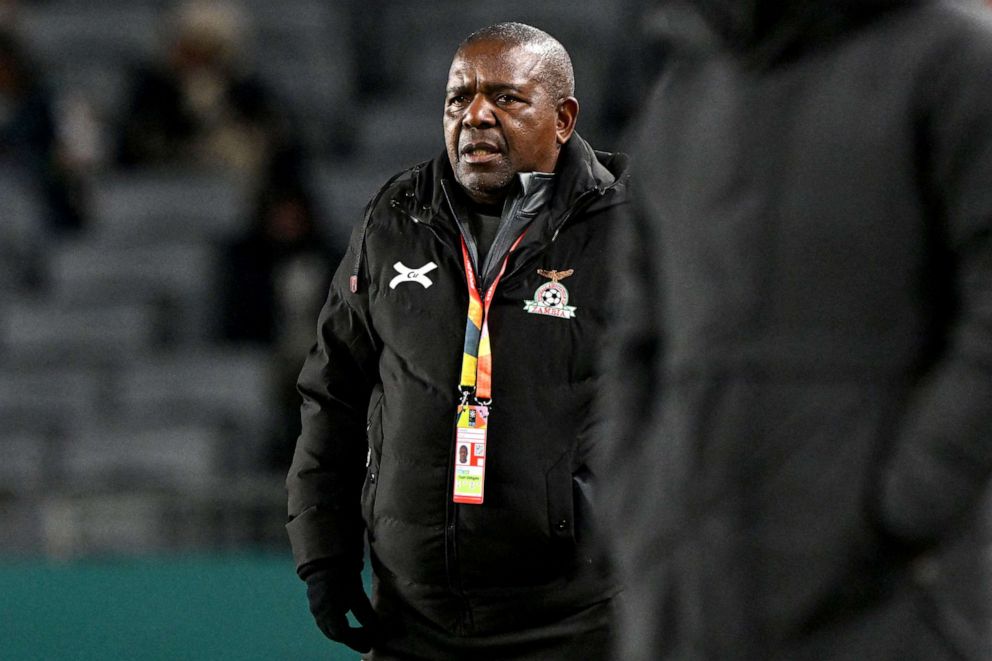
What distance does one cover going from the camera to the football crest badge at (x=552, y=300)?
3.03 m

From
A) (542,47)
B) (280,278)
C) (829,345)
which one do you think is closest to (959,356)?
(829,345)

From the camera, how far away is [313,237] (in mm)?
7527

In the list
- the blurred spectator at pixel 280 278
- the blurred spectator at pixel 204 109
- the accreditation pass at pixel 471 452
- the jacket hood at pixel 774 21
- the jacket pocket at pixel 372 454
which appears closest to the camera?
the jacket hood at pixel 774 21

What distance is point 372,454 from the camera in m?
3.12

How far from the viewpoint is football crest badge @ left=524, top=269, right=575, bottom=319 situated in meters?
3.03

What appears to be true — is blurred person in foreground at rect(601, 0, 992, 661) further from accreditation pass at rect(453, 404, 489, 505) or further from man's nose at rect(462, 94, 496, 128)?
man's nose at rect(462, 94, 496, 128)

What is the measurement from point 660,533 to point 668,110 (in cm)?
48

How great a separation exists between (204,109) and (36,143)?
0.96 m

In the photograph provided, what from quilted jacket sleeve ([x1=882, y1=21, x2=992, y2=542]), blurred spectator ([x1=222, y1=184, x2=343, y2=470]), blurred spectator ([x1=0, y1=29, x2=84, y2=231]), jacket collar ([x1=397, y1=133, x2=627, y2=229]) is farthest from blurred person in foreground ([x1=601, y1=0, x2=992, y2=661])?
blurred spectator ([x1=0, y1=29, x2=84, y2=231])

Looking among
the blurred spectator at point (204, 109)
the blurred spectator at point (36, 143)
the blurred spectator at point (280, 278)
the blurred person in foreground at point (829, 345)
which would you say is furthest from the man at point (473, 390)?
the blurred spectator at point (36, 143)

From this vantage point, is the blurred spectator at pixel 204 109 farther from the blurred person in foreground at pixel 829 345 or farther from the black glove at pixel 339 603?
the blurred person in foreground at pixel 829 345

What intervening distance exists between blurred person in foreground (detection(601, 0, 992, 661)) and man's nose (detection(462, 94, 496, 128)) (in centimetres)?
125

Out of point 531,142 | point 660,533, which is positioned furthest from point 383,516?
point 660,533

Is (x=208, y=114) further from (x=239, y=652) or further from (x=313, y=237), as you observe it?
(x=239, y=652)
